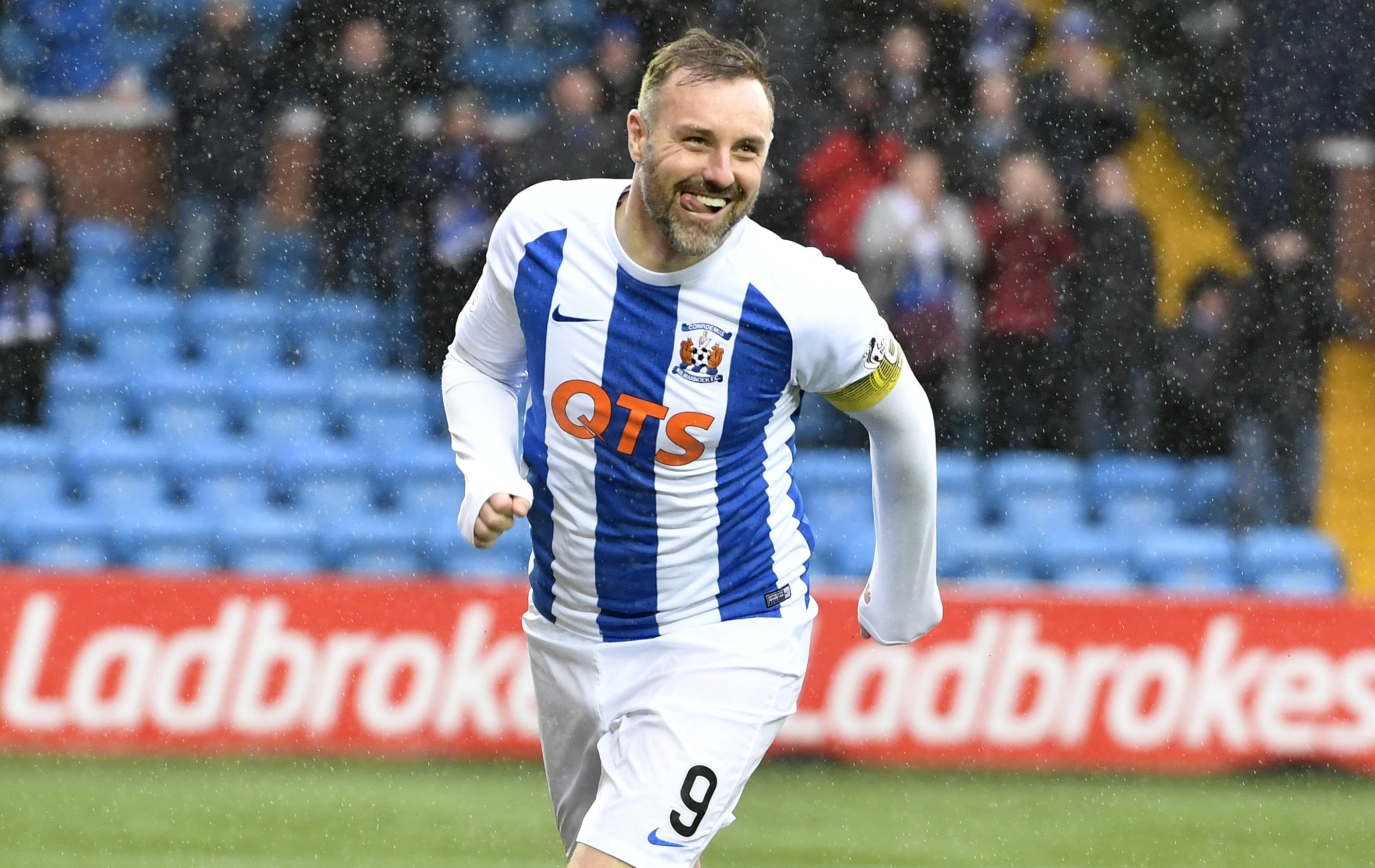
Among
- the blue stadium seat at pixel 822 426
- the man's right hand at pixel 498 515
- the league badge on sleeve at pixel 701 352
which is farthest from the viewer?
the blue stadium seat at pixel 822 426

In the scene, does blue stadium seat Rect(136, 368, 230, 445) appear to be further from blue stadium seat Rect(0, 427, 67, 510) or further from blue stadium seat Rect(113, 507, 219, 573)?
blue stadium seat Rect(113, 507, 219, 573)

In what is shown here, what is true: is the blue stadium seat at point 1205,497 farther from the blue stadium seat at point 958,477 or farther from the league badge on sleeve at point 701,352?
the league badge on sleeve at point 701,352

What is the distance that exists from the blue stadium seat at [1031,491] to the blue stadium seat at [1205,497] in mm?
670

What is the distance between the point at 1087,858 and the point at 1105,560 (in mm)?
2741

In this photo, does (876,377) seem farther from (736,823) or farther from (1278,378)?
(1278,378)

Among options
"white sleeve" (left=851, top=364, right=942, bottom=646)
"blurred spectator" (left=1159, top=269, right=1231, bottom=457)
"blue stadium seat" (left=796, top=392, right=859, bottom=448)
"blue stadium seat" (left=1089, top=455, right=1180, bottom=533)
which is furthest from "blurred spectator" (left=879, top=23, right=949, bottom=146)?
"white sleeve" (left=851, top=364, right=942, bottom=646)

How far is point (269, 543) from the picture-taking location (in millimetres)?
8289

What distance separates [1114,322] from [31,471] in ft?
16.6

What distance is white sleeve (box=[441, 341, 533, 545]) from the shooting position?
3.41 m

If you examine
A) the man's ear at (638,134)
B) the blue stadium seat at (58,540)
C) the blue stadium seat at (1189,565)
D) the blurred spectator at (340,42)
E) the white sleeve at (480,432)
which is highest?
the man's ear at (638,134)

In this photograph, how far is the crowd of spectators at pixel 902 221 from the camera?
874cm

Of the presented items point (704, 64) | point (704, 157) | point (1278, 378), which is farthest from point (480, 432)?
point (1278, 378)

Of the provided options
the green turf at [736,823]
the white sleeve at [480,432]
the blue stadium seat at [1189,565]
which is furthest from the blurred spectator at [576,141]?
the white sleeve at [480,432]

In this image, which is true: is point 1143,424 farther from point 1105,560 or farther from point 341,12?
point 341,12
